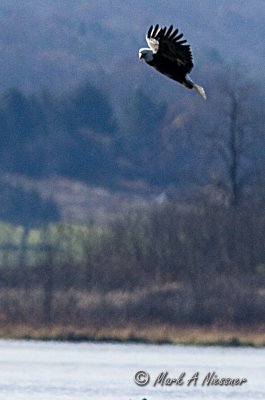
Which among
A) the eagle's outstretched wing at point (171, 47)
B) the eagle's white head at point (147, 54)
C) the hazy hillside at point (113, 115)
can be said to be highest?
the eagle's outstretched wing at point (171, 47)

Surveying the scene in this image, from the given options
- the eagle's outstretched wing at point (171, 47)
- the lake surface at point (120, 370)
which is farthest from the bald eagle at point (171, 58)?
the lake surface at point (120, 370)

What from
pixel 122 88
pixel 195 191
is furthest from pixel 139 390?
pixel 122 88

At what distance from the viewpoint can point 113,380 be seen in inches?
1135

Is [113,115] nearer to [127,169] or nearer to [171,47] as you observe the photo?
[127,169]

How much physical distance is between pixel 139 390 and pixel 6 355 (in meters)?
6.38

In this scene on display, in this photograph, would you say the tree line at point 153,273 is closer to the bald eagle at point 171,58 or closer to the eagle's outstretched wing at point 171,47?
the eagle's outstretched wing at point 171,47

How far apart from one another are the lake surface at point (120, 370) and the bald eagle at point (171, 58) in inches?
396

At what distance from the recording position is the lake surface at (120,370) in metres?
26.5

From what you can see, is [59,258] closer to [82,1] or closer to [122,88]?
[122,88]

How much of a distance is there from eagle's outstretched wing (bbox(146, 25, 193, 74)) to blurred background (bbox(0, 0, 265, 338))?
2131 centimetres

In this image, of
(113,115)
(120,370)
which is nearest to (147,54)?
(120,370)

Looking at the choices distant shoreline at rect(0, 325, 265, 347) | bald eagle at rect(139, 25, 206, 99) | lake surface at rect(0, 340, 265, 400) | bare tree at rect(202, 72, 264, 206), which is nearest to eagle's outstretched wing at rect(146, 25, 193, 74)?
bald eagle at rect(139, 25, 206, 99)

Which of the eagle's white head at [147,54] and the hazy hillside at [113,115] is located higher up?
the eagle's white head at [147,54]

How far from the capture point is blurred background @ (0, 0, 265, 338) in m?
40.2
